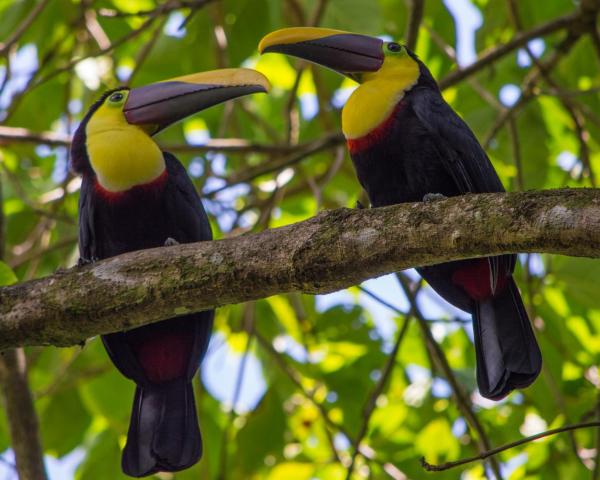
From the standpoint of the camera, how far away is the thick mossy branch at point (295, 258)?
2.42 m

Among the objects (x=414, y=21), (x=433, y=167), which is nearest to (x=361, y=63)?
(x=414, y=21)

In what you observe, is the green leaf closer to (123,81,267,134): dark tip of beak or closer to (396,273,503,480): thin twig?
(123,81,267,134): dark tip of beak

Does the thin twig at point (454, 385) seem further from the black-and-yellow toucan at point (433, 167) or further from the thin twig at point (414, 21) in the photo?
the thin twig at point (414, 21)

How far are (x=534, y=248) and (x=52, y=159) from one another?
4.55 m

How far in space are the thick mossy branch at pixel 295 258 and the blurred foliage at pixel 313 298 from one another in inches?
47.0

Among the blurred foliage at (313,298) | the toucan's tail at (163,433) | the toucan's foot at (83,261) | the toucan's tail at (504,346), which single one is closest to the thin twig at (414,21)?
the blurred foliage at (313,298)

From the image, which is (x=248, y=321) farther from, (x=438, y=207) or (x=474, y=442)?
(x=438, y=207)

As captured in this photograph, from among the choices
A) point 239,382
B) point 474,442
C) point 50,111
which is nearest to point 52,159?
point 50,111

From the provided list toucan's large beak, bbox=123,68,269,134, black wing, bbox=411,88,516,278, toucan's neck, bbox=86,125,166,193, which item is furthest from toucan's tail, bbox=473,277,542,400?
toucan's neck, bbox=86,125,166,193

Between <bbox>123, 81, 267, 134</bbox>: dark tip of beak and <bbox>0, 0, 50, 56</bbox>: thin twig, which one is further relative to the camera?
<bbox>0, 0, 50, 56</bbox>: thin twig

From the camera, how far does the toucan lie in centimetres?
392

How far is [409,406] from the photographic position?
4.81 m

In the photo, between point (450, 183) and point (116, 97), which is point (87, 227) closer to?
A: point (116, 97)

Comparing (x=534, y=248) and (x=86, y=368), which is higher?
(x=86, y=368)
